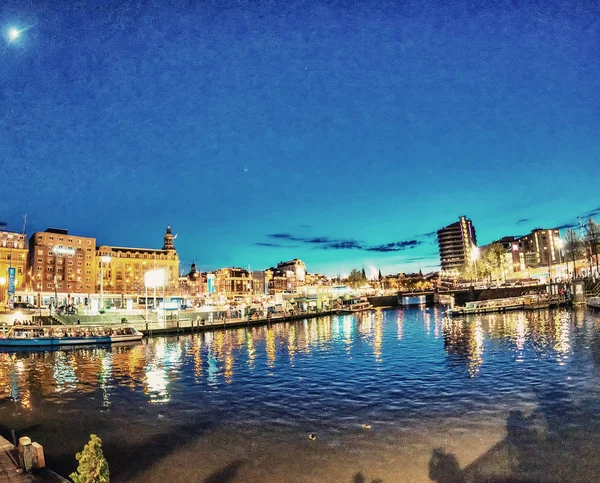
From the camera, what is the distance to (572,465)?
14992 mm

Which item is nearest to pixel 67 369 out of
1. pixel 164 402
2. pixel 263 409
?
pixel 164 402

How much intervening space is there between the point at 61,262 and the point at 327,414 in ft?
519

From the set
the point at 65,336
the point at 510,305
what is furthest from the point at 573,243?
the point at 65,336

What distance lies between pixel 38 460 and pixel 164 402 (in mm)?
13926

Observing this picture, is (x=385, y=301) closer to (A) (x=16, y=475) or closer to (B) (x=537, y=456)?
(B) (x=537, y=456)

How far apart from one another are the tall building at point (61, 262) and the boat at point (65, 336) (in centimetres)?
9224

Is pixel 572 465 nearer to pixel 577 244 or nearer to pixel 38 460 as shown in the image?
pixel 38 460

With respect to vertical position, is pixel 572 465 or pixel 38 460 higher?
pixel 38 460

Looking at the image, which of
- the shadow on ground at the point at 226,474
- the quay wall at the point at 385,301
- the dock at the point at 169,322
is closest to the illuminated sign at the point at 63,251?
the dock at the point at 169,322

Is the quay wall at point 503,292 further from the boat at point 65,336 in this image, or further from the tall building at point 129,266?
the tall building at point 129,266

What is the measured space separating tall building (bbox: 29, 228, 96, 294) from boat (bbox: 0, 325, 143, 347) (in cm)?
9224

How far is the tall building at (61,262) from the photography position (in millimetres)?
147750

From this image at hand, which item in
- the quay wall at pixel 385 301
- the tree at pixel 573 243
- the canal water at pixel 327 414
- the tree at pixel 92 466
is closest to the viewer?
the tree at pixel 92 466

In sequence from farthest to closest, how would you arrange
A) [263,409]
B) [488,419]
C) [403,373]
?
[403,373] → [263,409] → [488,419]
